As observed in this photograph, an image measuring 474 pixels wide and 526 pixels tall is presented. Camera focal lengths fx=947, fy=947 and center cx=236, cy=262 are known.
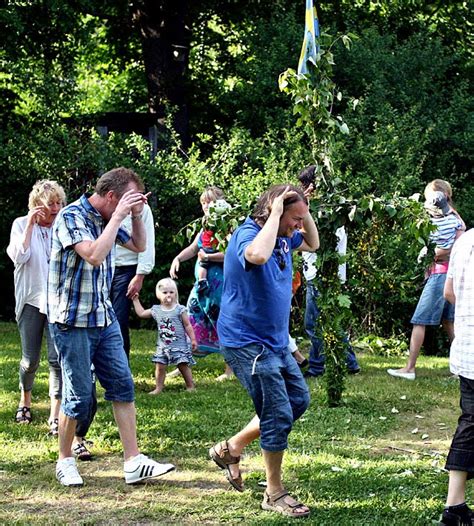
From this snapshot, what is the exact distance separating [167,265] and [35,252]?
6.18 metres

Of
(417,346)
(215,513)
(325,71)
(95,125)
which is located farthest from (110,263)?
(95,125)

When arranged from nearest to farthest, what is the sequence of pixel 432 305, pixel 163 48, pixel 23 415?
pixel 23 415 → pixel 432 305 → pixel 163 48

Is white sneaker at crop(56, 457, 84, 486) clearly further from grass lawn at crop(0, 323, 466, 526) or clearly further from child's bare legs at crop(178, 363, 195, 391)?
child's bare legs at crop(178, 363, 195, 391)

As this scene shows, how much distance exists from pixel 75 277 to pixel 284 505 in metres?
1.80

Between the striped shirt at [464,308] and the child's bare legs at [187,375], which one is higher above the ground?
the striped shirt at [464,308]

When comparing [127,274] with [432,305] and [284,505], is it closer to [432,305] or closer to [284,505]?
[432,305]

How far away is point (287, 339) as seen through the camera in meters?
5.37

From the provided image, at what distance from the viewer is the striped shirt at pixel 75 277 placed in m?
5.63

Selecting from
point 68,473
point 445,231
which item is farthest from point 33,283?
point 445,231

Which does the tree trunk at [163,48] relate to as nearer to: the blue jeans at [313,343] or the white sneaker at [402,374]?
the blue jeans at [313,343]

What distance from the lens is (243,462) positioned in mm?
6352

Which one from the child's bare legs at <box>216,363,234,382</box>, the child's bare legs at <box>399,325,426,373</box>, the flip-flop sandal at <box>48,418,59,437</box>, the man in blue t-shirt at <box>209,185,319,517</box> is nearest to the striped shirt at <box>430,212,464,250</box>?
the child's bare legs at <box>399,325,426,373</box>

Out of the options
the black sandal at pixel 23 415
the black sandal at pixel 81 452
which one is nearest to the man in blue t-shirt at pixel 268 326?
the black sandal at pixel 81 452

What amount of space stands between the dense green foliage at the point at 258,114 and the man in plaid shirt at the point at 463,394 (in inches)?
218
